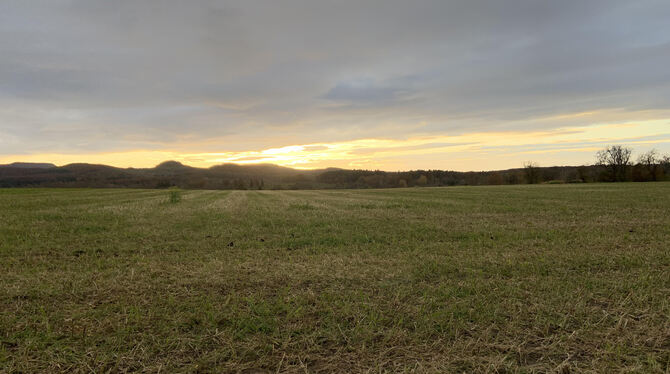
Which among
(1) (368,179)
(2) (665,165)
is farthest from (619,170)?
(1) (368,179)

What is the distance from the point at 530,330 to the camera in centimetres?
427

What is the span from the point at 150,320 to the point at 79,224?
11.4 metres

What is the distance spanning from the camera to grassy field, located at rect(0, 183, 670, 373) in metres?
3.70

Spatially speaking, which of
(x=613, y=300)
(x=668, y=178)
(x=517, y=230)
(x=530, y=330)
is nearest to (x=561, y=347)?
(x=530, y=330)

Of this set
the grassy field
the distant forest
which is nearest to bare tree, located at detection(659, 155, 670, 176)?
the distant forest

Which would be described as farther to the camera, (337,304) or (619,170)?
(619,170)

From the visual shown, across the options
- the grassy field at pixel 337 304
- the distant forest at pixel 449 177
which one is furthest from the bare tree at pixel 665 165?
the grassy field at pixel 337 304

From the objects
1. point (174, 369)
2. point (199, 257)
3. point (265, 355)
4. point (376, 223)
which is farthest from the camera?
point (376, 223)

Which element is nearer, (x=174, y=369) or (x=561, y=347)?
(x=174, y=369)

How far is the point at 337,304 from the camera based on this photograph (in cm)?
513

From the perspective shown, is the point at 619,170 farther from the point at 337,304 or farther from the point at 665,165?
the point at 337,304

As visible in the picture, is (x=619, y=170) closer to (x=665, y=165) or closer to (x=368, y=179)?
(x=665, y=165)

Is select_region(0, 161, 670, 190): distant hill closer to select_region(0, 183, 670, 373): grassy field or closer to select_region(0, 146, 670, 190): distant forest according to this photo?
select_region(0, 146, 670, 190): distant forest

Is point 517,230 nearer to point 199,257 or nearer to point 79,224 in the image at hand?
point 199,257
